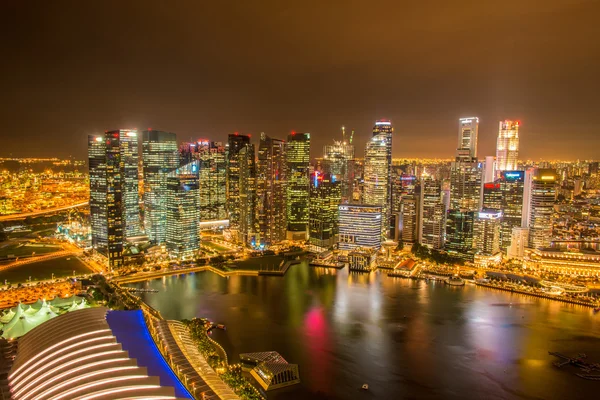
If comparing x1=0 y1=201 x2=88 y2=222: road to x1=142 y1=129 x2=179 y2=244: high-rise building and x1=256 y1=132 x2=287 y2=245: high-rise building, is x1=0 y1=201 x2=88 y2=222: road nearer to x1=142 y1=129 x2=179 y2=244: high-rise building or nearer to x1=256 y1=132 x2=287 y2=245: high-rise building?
x1=142 y1=129 x2=179 y2=244: high-rise building

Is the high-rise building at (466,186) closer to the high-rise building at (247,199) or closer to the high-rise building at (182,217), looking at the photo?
the high-rise building at (247,199)

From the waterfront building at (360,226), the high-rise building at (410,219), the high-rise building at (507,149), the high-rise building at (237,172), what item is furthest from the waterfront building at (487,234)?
the high-rise building at (237,172)

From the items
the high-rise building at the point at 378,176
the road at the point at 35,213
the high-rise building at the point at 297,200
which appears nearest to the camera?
the high-rise building at the point at 297,200

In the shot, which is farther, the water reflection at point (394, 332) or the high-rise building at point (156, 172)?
the high-rise building at point (156, 172)

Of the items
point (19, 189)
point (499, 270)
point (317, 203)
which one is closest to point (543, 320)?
point (499, 270)

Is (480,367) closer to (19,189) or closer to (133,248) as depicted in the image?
(133,248)

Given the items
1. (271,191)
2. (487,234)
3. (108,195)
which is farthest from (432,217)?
(108,195)
